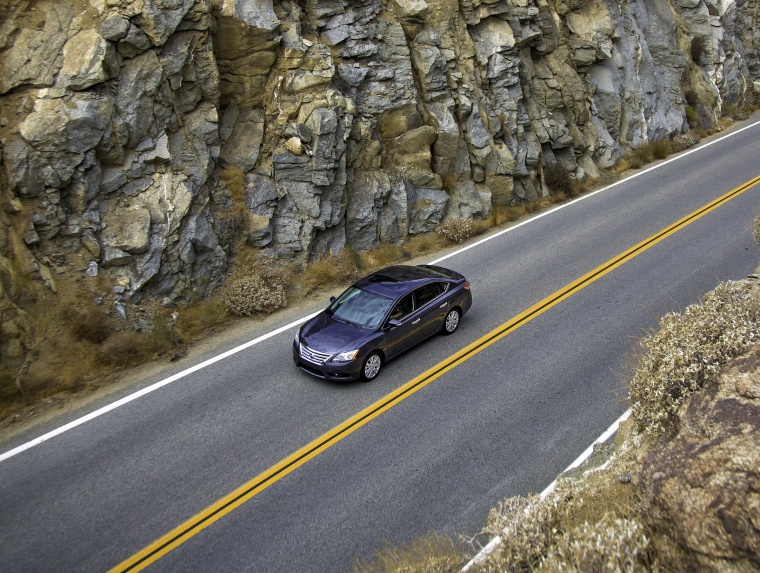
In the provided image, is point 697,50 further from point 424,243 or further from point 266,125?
point 266,125

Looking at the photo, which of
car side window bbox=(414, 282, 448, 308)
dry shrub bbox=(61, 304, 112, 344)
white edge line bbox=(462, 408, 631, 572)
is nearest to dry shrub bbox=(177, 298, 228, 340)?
dry shrub bbox=(61, 304, 112, 344)

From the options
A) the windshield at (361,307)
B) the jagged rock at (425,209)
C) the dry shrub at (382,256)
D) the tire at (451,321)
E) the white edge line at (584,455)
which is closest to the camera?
the white edge line at (584,455)

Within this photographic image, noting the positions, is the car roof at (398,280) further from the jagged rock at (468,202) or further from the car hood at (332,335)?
Result: the jagged rock at (468,202)

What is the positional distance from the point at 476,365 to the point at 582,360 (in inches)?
75.3

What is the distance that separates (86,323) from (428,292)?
6554 mm

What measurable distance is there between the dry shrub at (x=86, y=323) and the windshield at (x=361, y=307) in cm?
441

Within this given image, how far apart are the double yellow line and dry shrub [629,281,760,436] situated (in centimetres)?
365

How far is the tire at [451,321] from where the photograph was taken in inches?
460

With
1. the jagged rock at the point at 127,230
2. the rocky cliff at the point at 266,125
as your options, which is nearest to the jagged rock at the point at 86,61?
the rocky cliff at the point at 266,125

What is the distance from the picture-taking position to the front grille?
9.95 metres

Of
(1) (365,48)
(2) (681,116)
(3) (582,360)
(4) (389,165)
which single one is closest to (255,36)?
(1) (365,48)

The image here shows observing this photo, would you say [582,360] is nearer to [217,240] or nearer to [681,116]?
[217,240]

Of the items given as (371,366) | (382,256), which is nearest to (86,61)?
(382,256)

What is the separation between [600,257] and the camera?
15.0m
